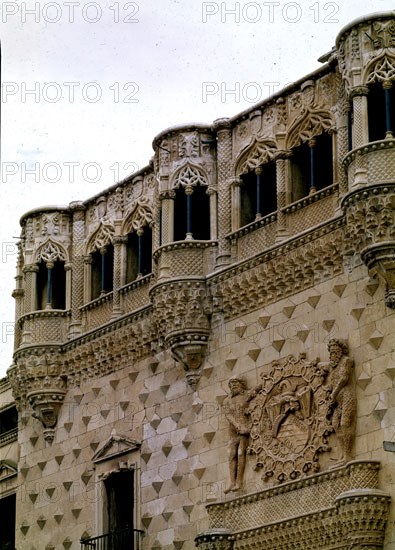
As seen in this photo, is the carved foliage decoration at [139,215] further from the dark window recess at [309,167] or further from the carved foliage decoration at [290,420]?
the carved foliage decoration at [290,420]

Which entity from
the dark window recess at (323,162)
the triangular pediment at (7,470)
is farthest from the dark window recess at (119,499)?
the dark window recess at (323,162)

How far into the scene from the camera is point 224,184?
27547 mm

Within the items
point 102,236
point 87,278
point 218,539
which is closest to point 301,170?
point 102,236

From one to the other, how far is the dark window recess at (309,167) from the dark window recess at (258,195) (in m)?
0.57

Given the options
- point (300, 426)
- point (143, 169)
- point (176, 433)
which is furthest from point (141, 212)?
point (300, 426)

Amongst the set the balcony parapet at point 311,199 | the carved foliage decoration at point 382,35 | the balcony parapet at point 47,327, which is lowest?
the balcony parapet at point 47,327

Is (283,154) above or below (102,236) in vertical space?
below

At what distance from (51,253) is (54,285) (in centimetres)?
71

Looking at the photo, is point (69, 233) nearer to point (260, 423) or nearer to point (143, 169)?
point (143, 169)

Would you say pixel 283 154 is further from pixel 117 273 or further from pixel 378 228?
pixel 117 273

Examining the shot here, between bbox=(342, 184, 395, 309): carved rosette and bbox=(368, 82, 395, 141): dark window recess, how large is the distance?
1.18 meters

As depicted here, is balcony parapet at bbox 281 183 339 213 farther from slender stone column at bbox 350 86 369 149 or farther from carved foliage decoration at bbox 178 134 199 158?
carved foliage decoration at bbox 178 134 199 158

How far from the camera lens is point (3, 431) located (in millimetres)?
33812

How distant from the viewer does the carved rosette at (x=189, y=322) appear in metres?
26.9
